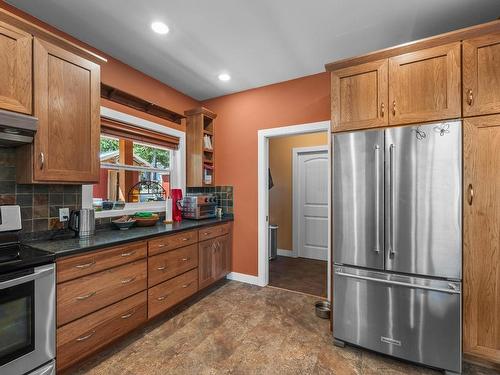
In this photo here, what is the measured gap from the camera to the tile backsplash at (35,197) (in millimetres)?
1852

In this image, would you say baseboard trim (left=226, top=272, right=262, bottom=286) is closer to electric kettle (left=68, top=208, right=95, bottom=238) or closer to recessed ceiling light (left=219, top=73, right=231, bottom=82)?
electric kettle (left=68, top=208, right=95, bottom=238)

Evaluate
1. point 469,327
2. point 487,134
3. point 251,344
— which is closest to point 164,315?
→ point 251,344

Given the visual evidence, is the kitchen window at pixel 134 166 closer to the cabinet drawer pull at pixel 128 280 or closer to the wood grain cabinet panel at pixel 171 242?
the wood grain cabinet panel at pixel 171 242

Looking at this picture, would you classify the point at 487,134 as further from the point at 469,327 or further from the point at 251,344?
the point at 251,344

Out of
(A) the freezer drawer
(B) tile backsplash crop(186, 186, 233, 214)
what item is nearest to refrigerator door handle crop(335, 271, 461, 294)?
(A) the freezer drawer

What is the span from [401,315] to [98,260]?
2318 millimetres

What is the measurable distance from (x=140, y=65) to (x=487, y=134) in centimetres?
320

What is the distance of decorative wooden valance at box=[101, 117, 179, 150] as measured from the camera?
2569mm

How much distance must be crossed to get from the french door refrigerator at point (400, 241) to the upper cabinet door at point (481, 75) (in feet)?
0.64

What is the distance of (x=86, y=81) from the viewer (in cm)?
203

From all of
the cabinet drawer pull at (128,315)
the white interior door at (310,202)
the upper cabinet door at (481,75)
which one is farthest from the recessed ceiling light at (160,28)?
the white interior door at (310,202)

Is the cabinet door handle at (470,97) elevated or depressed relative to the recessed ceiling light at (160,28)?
depressed

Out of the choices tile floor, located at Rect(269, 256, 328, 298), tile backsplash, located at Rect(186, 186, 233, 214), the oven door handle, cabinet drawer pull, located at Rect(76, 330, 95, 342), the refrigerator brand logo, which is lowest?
tile floor, located at Rect(269, 256, 328, 298)

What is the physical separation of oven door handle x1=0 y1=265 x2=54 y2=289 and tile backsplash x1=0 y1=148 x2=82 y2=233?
2.16 feet
